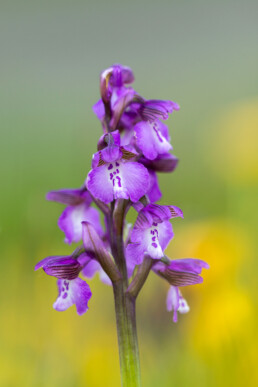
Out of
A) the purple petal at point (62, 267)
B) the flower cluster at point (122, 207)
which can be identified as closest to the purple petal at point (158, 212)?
the flower cluster at point (122, 207)

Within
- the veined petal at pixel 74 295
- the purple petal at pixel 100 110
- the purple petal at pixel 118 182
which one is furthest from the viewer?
the purple petal at pixel 100 110

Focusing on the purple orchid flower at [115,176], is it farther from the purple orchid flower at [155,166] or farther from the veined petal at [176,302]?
the veined petal at [176,302]

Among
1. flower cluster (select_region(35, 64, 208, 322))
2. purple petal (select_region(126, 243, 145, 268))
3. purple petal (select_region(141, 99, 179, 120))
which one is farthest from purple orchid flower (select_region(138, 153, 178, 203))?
purple petal (select_region(126, 243, 145, 268))

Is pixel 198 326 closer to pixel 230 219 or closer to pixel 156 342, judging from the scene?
pixel 156 342

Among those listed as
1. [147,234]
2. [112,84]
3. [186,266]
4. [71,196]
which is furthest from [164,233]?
[112,84]

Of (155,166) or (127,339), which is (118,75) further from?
(127,339)

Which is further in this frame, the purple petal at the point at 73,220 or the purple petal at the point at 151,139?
the purple petal at the point at 73,220
